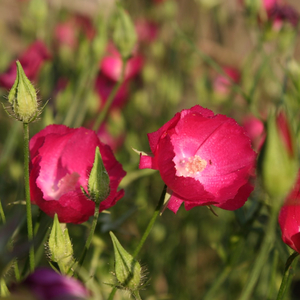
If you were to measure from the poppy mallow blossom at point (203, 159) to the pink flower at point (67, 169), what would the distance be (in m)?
0.07

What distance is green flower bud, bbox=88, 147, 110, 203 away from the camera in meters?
0.54

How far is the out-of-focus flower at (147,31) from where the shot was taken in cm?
194

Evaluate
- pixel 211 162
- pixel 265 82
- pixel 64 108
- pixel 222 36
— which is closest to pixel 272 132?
pixel 211 162

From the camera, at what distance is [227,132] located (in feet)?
2.18

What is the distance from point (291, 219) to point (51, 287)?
1.28ft

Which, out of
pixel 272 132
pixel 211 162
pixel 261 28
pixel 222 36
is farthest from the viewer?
pixel 222 36

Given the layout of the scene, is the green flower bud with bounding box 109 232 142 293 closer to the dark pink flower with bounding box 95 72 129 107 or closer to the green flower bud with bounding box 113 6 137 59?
the green flower bud with bounding box 113 6 137 59

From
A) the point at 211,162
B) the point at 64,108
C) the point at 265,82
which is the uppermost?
the point at 211,162

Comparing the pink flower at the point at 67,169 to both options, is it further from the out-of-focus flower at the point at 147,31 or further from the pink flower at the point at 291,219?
the out-of-focus flower at the point at 147,31

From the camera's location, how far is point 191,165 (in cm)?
77

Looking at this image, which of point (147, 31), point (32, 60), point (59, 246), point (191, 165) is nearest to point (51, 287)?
point (59, 246)

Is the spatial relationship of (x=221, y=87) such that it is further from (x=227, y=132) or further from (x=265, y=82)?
(x=227, y=132)

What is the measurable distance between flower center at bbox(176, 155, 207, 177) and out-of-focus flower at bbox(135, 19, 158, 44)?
4.08 ft

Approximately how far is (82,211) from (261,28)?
3.24 ft
